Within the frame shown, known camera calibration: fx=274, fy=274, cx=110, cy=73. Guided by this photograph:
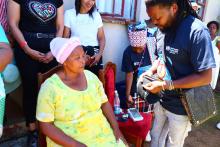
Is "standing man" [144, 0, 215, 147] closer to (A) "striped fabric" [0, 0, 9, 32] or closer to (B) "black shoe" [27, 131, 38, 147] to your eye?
(B) "black shoe" [27, 131, 38, 147]

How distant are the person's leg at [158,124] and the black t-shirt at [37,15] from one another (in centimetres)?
148

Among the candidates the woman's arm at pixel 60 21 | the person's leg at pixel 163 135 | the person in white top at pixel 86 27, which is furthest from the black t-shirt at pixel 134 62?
the person's leg at pixel 163 135

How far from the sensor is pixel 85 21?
351 cm

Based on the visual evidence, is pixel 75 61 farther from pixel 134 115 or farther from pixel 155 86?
pixel 134 115

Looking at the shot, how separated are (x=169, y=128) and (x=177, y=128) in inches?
4.9

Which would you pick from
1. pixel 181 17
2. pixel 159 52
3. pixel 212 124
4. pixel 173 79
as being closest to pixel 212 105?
pixel 173 79

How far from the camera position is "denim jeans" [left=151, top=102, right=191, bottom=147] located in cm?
230

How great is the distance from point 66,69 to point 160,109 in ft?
3.04

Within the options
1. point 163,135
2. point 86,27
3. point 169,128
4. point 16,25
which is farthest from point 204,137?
point 16,25

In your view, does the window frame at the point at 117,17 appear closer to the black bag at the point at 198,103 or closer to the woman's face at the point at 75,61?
the woman's face at the point at 75,61

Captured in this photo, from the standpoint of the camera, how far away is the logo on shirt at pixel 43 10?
2928 mm

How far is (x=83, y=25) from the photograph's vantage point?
348 cm

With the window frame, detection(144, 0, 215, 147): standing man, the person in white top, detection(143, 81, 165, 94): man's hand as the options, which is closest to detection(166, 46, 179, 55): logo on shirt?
detection(144, 0, 215, 147): standing man

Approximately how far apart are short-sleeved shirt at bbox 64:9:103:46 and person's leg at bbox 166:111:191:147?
159cm
